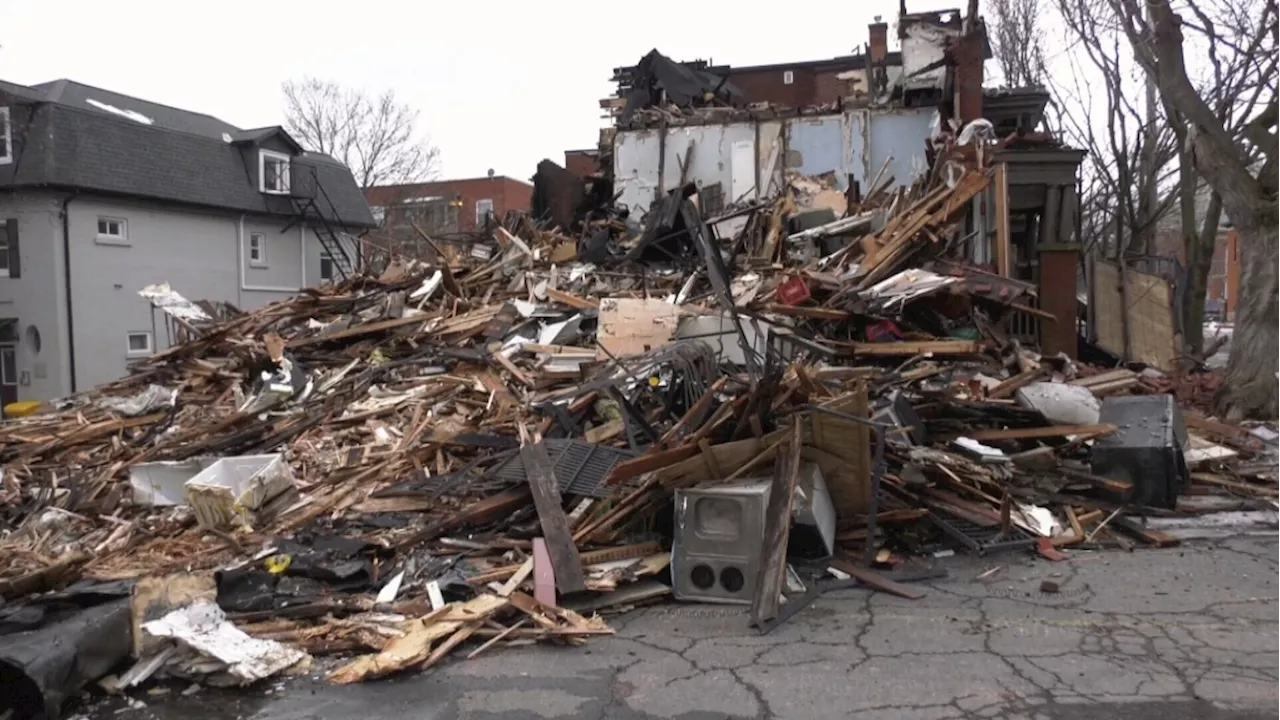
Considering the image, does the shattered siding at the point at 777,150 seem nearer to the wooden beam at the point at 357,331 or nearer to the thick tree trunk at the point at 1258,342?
the thick tree trunk at the point at 1258,342

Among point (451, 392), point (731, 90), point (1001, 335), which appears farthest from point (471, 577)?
point (731, 90)

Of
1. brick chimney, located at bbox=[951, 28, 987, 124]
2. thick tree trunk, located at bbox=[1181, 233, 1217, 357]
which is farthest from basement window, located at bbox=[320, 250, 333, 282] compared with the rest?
thick tree trunk, located at bbox=[1181, 233, 1217, 357]

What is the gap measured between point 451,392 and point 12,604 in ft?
16.0

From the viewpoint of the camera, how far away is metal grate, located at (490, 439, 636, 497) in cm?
691

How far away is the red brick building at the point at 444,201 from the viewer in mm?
42312

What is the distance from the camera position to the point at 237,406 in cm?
1051

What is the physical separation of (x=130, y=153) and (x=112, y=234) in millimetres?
2237

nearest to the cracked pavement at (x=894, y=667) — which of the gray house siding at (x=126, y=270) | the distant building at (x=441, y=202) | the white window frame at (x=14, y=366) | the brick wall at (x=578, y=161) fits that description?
the gray house siding at (x=126, y=270)

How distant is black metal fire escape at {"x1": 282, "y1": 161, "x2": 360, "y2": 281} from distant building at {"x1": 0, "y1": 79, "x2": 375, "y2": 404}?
0.11 m

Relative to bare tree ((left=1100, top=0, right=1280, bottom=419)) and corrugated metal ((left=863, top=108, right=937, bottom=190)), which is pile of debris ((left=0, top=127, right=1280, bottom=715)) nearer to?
bare tree ((left=1100, top=0, right=1280, bottom=419))

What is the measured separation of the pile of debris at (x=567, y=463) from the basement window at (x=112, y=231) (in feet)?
44.5

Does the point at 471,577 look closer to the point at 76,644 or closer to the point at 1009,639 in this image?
the point at 76,644

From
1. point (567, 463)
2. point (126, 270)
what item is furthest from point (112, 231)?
point (567, 463)

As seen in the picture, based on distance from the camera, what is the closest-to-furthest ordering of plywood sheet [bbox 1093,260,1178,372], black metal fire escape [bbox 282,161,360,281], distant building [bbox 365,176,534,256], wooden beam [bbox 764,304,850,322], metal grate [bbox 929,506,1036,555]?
metal grate [bbox 929,506,1036,555], wooden beam [bbox 764,304,850,322], plywood sheet [bbox 1093,260,1178,372], black metal fire escape [bbox 282,161,360,281], distant building [bbox 365,176,534,256]
